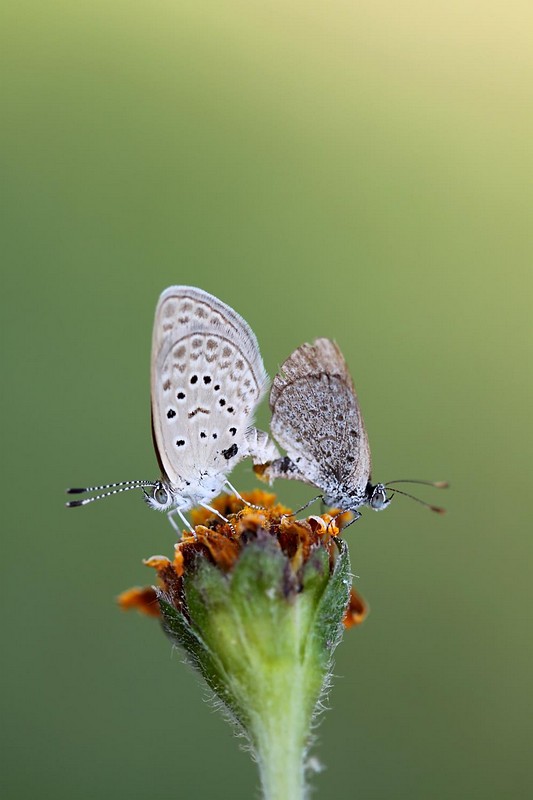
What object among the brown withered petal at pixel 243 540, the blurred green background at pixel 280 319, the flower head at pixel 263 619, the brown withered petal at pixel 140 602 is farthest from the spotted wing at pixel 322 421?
the blurred green background at pixel 280 319

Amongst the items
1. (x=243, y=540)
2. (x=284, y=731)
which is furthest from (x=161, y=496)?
(x=284, y=731)

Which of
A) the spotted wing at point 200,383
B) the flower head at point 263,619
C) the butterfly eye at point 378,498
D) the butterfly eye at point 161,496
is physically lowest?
the flower head at point 263,619

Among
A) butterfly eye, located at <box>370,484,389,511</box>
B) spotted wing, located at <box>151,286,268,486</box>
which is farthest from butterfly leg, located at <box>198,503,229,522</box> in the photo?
butterfly eye, located at <box>370,484,389,511</box>

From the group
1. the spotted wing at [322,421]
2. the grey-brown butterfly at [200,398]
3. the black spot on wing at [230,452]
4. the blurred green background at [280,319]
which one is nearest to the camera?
the spotted wing at [322,421]

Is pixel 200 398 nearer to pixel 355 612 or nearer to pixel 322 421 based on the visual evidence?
pixel 322 421

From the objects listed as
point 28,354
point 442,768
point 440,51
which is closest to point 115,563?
point 28,354

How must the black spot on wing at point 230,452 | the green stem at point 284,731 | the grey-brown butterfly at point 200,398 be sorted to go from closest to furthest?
the green stem at point 284,731
the grey-brown butterfly at point 200,398
the black spot on wing at point 230,452

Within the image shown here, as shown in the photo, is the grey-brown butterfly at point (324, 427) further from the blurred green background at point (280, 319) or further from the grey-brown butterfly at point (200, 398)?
the blurred green background at point (280, 319)
